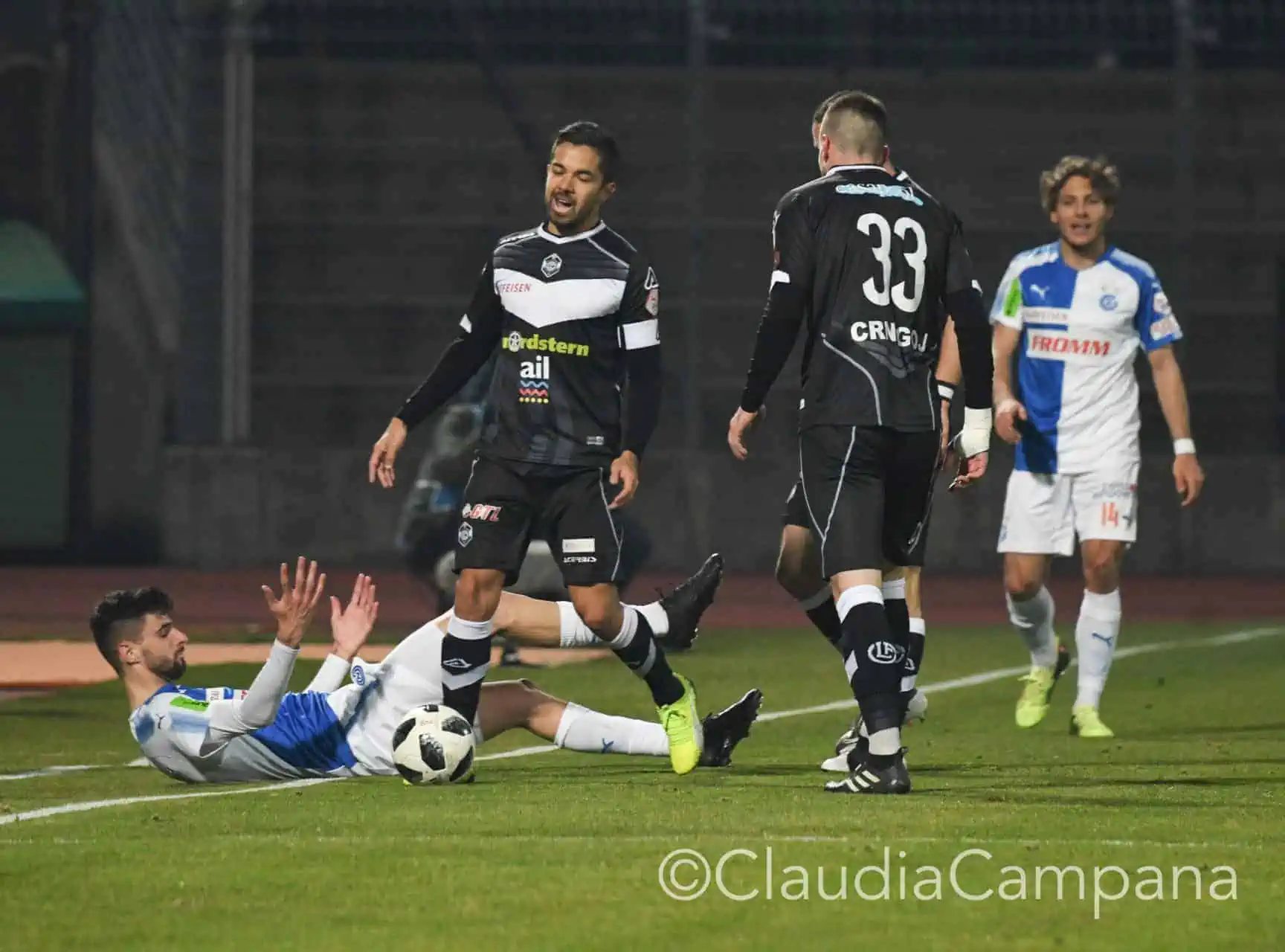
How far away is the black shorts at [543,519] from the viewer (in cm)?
721

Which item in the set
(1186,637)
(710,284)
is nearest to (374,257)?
(710,284)

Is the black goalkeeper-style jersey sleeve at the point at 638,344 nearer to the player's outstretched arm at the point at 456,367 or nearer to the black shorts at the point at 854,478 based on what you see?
the player's outstretched arm at the point at 456,367

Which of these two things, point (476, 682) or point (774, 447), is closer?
point (476, 682)

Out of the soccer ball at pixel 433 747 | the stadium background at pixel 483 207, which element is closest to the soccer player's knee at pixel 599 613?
the soccer ball at pixel 433 747

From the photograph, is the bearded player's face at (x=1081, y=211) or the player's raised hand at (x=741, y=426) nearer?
the player's raised hand at (x=741, y=426)

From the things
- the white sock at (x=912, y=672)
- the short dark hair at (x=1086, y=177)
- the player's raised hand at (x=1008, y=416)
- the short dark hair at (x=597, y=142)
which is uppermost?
the short dark hair at (x=1086, y=177)

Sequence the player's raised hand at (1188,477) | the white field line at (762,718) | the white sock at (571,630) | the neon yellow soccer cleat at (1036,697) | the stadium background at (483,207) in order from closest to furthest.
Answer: the white field line at (762,718) → the white sock at (571,630) → the player's raised hand at (1188,477) → the neon yellow soccer cleat at (1036,697) → the stadium background at (483,207)

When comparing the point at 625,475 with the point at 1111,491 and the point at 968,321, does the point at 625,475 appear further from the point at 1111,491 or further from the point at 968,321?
the point at 1111,491

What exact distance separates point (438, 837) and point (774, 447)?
53.3 feet

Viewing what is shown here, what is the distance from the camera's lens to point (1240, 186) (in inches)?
860

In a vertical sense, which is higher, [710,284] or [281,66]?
[281,66]

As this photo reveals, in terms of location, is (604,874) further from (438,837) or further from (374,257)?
(374,257)

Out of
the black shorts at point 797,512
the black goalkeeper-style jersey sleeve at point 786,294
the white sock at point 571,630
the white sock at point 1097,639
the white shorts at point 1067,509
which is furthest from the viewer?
the white sock at point 1097,639

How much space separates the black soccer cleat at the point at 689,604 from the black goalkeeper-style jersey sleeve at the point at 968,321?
4.34ft
